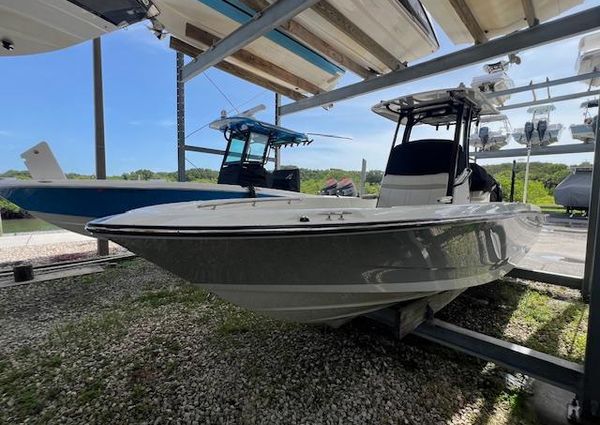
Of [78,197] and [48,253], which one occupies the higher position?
[78,197]

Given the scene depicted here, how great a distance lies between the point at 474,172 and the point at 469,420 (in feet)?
7.26

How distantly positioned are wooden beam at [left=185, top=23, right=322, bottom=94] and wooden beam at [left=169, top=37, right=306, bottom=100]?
0.96 ft

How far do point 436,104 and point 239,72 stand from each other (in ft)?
8.30

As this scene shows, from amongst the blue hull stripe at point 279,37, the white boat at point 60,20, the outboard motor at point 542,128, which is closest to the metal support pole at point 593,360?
the blue hull stripe at point 279,37

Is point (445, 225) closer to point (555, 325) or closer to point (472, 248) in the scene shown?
point (472, 248)

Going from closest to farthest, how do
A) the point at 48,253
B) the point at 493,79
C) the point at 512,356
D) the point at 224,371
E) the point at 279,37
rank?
1. the point at 512,356
2. the point at 224,371
3. the point at 279,37
4. the point at 48,253
5. the point at 493,79

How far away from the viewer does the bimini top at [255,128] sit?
467 cm

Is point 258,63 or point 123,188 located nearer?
point 123,188

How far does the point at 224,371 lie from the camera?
6.29ft

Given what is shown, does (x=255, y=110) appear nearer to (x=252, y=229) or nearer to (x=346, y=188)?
(x=346, y=188)

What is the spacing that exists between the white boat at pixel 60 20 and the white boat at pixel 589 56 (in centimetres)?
637

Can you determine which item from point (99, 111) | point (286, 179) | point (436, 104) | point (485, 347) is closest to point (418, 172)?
point (436, 104)

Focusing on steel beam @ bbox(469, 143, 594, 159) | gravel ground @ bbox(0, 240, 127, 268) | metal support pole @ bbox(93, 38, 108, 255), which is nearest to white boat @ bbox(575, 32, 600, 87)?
steel beam @ bbox(469, 143, 594, 159)

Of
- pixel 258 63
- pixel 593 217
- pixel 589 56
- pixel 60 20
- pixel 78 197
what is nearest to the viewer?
pixel 60 20
